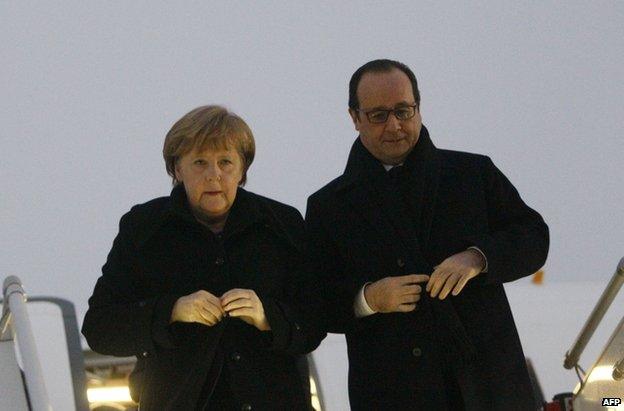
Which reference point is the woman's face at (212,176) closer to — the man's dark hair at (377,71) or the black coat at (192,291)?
the black coat at (192,291)

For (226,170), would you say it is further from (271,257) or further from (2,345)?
(2,345)

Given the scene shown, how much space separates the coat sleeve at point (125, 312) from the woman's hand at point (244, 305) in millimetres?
220

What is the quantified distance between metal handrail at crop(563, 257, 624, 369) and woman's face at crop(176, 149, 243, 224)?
66.3 inches

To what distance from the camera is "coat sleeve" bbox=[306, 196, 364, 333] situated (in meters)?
4.34

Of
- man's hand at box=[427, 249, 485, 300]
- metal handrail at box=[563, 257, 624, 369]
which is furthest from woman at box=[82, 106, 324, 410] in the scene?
metal handrail at box=[563, 257, 624, 369]

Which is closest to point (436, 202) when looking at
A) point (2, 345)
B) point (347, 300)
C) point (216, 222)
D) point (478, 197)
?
point (478, 197)

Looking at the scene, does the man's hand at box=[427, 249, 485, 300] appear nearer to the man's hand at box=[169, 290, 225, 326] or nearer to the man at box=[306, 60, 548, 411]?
the man at box=[306, 60, 548, 411]

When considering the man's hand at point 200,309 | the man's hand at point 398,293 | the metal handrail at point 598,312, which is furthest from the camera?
the metal handrail at point 598,312

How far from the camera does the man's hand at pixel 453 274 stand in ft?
13.2

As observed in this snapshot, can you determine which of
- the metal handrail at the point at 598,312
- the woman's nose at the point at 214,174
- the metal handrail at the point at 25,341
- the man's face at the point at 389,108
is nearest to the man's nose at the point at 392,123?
the man's face at the point at 389,108

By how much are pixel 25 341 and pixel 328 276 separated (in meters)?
1.10

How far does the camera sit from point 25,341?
13.6 ft

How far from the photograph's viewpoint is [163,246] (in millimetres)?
4176

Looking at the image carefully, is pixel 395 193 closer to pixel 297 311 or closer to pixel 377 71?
pixel 377 71
